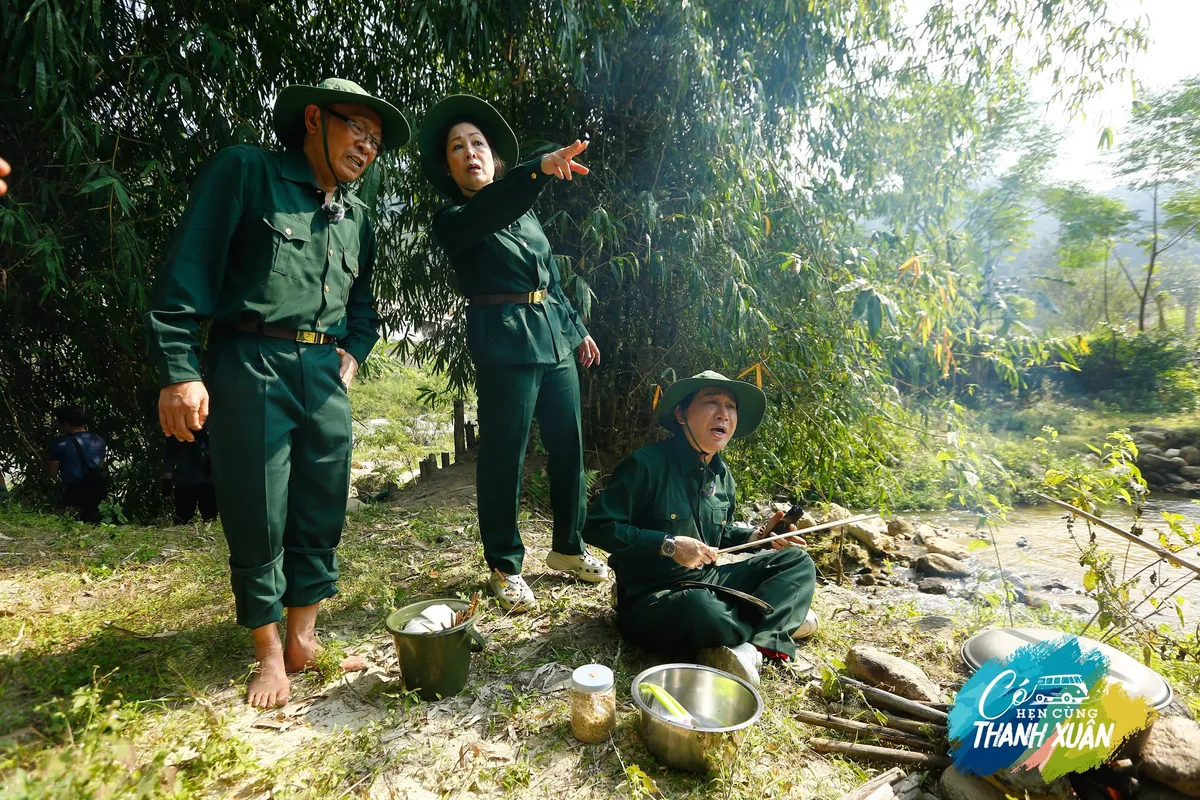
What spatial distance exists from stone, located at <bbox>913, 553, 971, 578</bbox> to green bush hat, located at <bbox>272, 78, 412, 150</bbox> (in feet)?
15.1

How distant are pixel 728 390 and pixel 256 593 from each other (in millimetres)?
1756

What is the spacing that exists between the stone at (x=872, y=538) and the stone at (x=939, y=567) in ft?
0.78

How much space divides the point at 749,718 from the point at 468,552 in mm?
2138

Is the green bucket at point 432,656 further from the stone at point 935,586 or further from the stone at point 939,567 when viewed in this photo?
the stone at point 939,567

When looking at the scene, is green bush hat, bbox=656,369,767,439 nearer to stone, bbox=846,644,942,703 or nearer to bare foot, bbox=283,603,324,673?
stone, bbox=846,644,942,703

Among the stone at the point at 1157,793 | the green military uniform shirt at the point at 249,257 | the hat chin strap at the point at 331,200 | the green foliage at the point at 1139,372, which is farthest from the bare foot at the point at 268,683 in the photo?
the green foliage at the point at 1139,372

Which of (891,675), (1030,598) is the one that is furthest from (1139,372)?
(891,675)

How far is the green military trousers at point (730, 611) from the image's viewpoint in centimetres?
222

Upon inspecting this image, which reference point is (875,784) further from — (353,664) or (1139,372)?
(1139,372)

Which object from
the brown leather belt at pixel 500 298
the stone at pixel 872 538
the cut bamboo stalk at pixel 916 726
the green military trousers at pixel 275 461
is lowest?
the stone at pixel 872 538

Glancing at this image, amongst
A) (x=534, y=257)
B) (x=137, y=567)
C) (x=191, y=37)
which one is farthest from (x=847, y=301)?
(x=137, y=567)

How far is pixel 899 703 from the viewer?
6.65 ft

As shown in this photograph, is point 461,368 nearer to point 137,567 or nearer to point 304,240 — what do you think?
point 137,567

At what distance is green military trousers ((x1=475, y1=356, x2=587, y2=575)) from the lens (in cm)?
263
